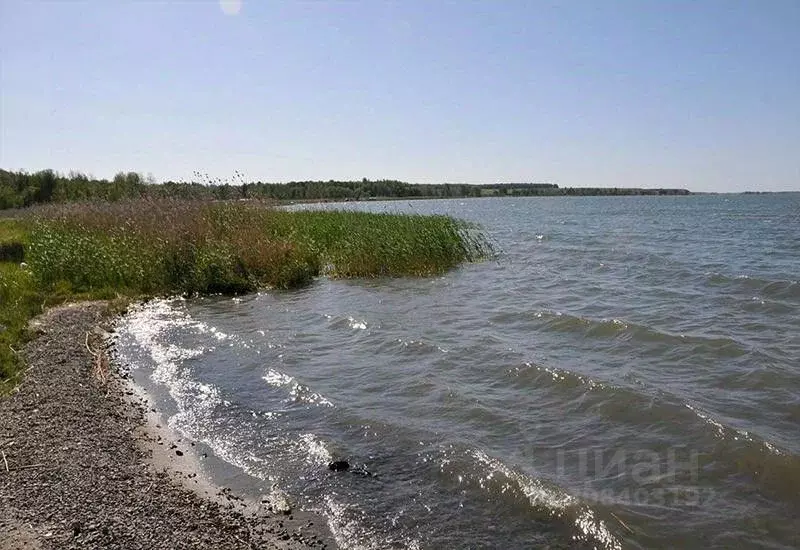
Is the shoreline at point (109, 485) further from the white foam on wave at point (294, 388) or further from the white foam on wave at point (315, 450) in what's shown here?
the white foam on wave at point (294, 388)

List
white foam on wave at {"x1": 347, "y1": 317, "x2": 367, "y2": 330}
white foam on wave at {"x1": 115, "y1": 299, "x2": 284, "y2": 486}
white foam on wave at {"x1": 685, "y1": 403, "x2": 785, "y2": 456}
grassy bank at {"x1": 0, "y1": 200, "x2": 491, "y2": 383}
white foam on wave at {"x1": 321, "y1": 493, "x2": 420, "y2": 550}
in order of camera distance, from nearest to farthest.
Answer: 1. white foam on wave at {"x1": 321, "y1": 493, "x2": 420, "y2": 550}
2. white foam on wave at {"x1": 685, "y1": 403, "x2": 785, "y2": 456}
3. white foam on wave at {"x1": 115, "y1": 299, "x2": 284, "y2": 486}
4. white foam on wave at {"x1": 347, "y1": 317, "x2": 367, "y2": 330}
5. grassy bank at {"x1": 0, "y1": 200, "x2": 491, "y2": 383}

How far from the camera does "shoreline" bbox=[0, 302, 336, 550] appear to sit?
4.78 metres

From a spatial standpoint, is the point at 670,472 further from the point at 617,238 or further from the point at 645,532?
the point at 617,238

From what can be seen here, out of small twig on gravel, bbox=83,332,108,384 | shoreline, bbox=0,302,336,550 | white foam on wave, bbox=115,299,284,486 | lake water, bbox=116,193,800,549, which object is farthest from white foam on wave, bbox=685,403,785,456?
small twig on gravel, bbox=83,332,108,384

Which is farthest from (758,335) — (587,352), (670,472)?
(670,472)

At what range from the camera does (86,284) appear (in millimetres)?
16641

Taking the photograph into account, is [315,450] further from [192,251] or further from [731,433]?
[192,251]

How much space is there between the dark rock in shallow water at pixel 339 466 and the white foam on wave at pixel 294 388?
78.1 inches

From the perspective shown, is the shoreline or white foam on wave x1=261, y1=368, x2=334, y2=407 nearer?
the shoreline

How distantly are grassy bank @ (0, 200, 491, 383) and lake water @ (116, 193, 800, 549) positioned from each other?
1960 mm

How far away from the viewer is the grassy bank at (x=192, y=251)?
16.6m

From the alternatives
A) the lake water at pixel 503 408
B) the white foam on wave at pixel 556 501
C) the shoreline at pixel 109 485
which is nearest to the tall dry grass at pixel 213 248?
the lake water at pixel 503 408

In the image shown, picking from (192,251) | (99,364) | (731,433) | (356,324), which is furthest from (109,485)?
(192,251)

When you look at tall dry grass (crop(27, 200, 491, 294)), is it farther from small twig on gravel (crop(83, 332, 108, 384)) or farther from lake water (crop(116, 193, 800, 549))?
small twig on gravel (crop(83, 332, 108, 384))
